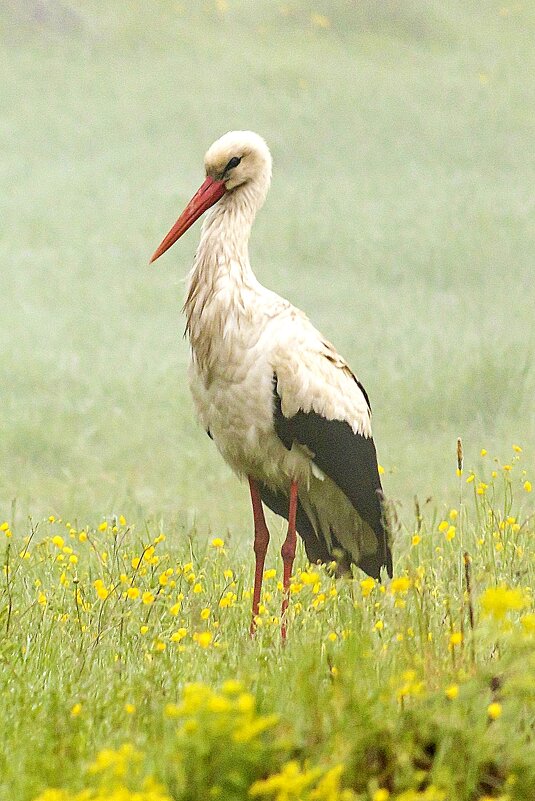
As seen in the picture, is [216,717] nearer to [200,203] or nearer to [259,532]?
[259,532]

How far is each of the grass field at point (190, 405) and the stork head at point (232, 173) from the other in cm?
136

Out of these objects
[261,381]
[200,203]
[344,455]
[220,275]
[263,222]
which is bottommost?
[344,455]

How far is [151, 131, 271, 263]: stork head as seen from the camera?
4.78 m

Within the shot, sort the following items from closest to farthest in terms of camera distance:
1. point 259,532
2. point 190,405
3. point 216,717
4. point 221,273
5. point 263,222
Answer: point 216,717, point 221,273, point 259,532, point 190,405, point 263,222

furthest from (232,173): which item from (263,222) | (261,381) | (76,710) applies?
(263,222)

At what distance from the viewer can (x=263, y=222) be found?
452 inches

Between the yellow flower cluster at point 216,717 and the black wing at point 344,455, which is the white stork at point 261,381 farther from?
the yellow flower cluster at point 216,717

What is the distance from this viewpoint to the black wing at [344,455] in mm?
4562

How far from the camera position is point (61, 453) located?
8.41m

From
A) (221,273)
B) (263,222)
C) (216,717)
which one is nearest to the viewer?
(216,717)

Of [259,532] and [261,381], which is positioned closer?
[261,381]

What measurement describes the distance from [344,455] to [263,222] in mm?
6969

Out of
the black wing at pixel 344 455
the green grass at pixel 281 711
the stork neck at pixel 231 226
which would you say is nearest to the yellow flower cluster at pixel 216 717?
the green grass at pixel 281 711

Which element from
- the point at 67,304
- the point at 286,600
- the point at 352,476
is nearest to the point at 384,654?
the point at 286,600
